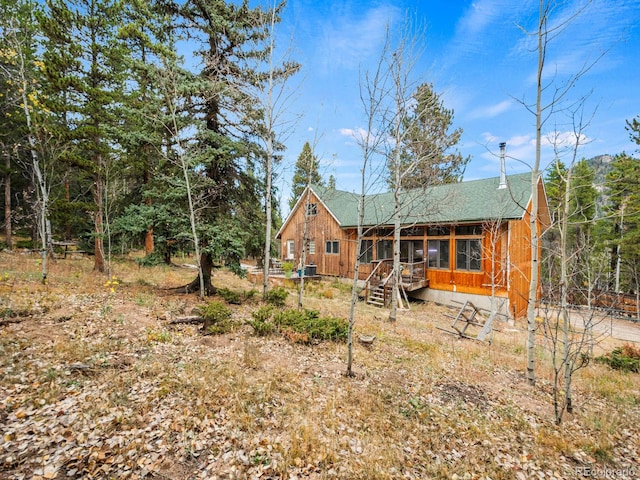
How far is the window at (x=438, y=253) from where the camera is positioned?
15.0 meters

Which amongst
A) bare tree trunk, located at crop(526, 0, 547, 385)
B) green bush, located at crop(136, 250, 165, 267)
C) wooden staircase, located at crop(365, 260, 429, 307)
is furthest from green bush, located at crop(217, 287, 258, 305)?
bare tree trunk, located at crop(526, 0, 547, 385)

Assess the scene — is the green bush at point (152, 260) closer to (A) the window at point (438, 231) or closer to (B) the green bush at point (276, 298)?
(B) the green bush at point (276, 298)

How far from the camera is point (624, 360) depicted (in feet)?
25.7

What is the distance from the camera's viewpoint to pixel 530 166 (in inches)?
214

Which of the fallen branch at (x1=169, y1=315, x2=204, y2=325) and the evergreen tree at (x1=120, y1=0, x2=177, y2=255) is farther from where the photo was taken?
the evergreen tree at (x1=120, y1=0, x2=177, y2=255)

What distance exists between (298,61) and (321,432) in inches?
431

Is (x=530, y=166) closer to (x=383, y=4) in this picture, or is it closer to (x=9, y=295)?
(x=383, y=4)

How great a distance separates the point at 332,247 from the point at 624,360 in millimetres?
14913

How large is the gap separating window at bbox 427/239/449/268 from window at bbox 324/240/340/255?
6527 mm

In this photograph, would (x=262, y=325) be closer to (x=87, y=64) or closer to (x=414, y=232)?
(x=414, y=232)

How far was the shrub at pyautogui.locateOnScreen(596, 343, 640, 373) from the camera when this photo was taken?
25.4ft

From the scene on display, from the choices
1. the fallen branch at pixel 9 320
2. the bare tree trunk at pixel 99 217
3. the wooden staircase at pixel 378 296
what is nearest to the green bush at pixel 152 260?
the fallen branch at pixel 9 320

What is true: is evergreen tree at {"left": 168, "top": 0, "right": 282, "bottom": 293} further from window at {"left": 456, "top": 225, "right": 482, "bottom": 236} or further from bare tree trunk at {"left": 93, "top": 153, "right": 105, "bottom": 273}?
window at {"left": 456, "top": 225, "right": 482, "bottom": 236}

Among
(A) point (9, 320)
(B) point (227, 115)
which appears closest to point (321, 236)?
(B) point (227, 115)
